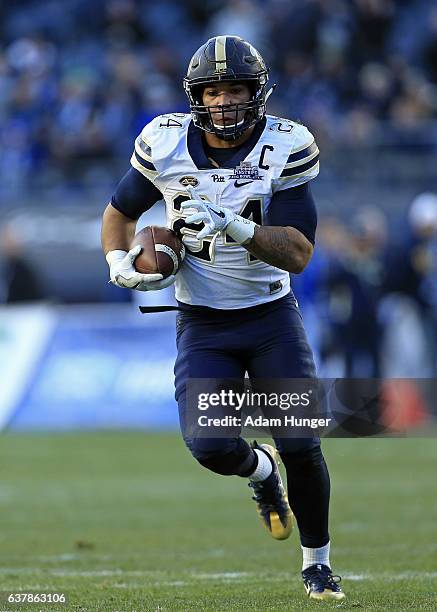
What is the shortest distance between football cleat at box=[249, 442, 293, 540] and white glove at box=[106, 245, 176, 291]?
2.99 feet

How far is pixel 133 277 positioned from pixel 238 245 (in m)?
0.44

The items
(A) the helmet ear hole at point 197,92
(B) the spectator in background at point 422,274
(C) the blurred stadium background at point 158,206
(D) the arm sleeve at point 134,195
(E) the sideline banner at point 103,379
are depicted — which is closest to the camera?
(A) the helmet ear hole at point 197,92

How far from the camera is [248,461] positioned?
489 centimetres

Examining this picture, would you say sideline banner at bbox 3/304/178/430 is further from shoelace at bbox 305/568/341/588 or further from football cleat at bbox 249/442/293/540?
shoelace at bbox 305/568/341/588

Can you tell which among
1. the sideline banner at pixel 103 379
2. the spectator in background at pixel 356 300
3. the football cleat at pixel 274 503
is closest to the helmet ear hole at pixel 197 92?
the football cleat at pixel 274 503

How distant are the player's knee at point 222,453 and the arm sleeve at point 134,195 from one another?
0.93 meters

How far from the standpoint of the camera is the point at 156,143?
4.74 m

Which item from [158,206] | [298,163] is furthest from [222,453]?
[158,206]

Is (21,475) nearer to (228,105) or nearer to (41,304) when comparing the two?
(41,304)

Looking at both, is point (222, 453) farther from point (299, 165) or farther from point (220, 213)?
point (299, 165)

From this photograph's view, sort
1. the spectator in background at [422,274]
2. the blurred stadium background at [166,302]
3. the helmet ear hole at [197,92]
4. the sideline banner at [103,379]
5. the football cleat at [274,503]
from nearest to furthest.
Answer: the helmet ear hole at [197,92]
the football cleat at [274,503]
the blurred stadium background at [166,302]
the sideline banner at [103,379]
the spectator in background at [422,274]

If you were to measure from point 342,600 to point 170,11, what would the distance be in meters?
12.4

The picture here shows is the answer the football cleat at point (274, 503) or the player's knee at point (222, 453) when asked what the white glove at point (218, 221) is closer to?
the player's knee at point (222, 453)

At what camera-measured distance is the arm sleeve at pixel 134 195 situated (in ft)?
15.9
